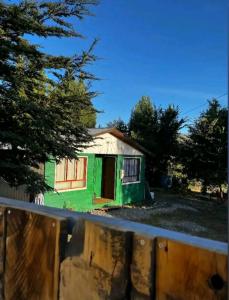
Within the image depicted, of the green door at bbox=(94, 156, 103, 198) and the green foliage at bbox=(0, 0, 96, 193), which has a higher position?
the green foliage at bbox=(0, 0, 96, 193)

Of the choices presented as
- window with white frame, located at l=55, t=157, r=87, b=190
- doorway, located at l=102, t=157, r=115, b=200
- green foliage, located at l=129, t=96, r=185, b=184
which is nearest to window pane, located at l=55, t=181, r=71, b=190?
window with white frame, located at l=55, t=157, r=87, b=190

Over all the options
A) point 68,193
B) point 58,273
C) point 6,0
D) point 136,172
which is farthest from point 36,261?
point 136,172

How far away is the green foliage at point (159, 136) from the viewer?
25531 mm

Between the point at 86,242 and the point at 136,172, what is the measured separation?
18.8 meters

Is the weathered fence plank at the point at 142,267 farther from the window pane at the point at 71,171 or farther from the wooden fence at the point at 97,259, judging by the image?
the window pane at the point at 71,171

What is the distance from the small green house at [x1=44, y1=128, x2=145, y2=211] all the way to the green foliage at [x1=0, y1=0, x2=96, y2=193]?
15.7 feet

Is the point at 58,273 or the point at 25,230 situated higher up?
the point at 25,230

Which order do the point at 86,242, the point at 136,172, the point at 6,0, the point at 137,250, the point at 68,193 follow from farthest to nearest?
the point at 136,172 < the point at 68,193 < the point at 6,0 < the point at 86,242 < the point at 137,250

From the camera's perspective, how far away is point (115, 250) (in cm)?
122

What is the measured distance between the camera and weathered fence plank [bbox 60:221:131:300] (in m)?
1.20

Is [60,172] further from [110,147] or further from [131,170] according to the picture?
[131,170]

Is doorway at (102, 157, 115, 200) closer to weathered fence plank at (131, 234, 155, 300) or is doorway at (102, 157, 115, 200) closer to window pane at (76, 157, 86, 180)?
window pane at (76, 157, 86, 180)

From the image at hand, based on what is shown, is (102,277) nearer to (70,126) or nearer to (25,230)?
(25,230)

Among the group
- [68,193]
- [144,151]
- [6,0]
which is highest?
[6,0]
